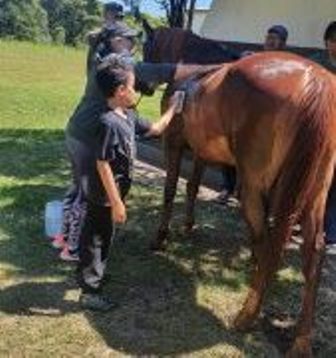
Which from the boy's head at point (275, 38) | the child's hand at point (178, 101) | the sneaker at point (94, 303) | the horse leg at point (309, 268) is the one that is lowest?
the sneaker at point (94, 303)

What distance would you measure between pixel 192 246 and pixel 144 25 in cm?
221

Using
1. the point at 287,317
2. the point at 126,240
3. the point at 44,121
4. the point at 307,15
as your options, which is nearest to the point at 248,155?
the point at 287,317

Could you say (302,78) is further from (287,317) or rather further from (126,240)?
(126,240)

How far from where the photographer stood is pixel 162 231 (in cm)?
646

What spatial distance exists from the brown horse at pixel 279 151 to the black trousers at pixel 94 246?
3.05 feet

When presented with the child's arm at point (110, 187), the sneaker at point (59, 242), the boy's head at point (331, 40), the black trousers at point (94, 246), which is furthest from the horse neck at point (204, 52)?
the child's arm at point (110, 187)

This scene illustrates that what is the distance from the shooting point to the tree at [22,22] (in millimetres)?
49062

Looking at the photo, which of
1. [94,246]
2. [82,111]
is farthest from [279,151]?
[82,111]

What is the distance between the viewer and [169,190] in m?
6.59

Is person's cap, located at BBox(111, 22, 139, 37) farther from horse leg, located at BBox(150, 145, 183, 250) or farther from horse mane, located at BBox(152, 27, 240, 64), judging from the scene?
horse mane, located at BBox(152, 27, 240, 64)

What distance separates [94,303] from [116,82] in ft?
4.87

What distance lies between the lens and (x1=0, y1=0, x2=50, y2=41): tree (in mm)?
49062

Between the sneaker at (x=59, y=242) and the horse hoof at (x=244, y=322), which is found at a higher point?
the horse hoof at (x=244, y=322)

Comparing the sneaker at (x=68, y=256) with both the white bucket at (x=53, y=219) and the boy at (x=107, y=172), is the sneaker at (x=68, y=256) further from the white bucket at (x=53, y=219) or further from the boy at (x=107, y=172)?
the boy at (x=107, y=172)
